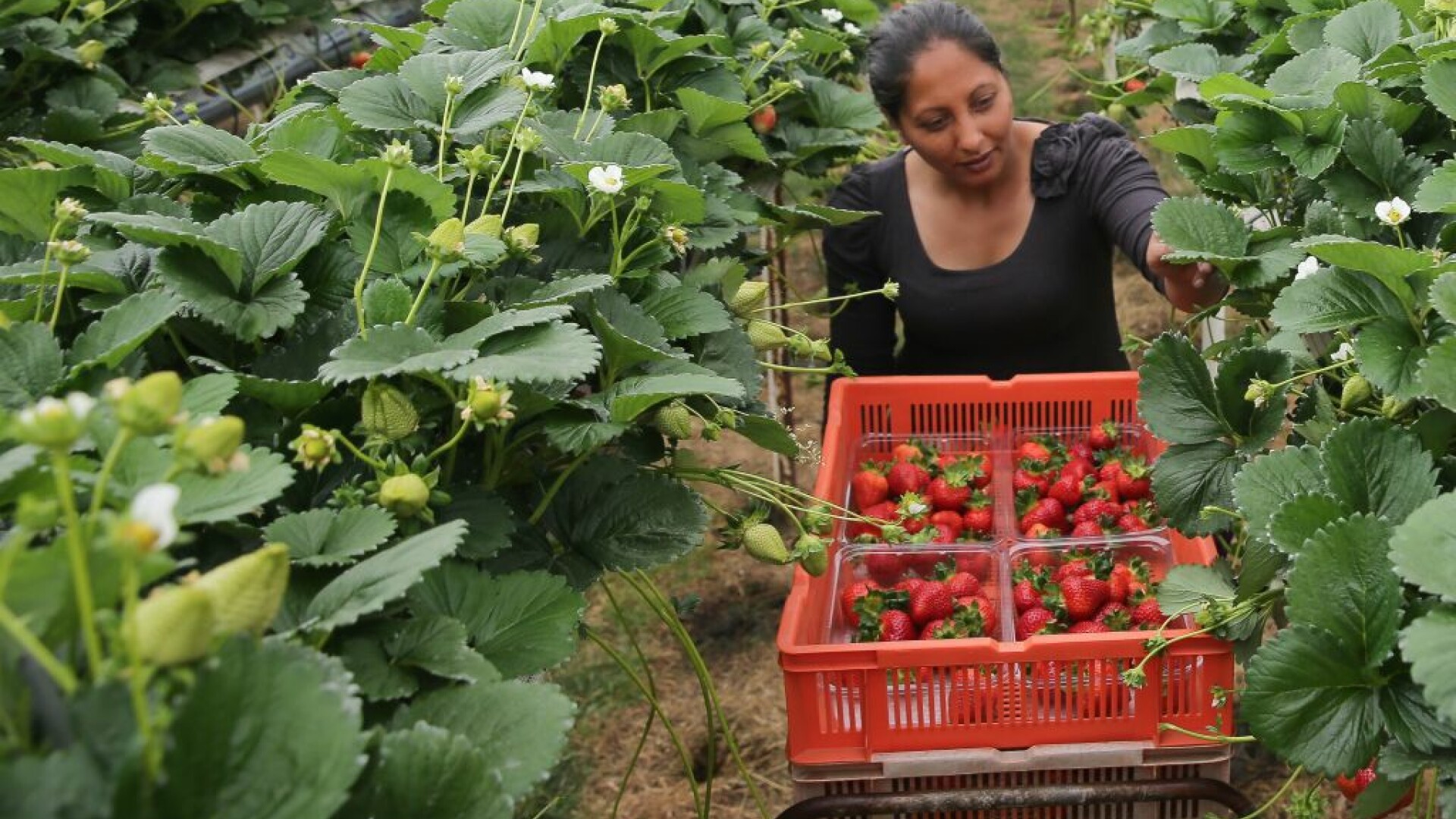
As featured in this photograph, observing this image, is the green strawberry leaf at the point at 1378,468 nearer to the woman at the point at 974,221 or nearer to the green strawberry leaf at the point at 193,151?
the green strawberry leaf at the point at 193,151

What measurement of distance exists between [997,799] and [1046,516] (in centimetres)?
60

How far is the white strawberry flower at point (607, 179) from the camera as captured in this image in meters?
1.44

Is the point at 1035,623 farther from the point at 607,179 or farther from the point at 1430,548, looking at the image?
the point at 1430,548

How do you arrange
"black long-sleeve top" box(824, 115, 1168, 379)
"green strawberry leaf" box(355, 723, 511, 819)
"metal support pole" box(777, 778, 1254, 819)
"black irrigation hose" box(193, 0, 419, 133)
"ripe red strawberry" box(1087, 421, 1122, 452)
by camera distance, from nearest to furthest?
"green strawberry leaf" box(355, 723, 511, 819)
"metal support pole" box(777, 778, 1254, 819)
"ripe red strawberry" box(1087, 421, 1122, 452)
"black long-sleeve top" box(824, 115, 1168, 379)
"black irrigation hose" box(193, 0, 419, 133)

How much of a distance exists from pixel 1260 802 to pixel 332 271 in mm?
1952

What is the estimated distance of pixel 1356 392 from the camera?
137 cm

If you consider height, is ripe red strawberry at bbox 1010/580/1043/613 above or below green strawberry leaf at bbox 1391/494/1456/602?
below

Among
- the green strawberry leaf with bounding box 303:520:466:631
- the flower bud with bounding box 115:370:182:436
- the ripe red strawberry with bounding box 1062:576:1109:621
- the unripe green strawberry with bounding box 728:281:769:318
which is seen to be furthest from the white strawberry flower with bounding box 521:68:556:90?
the flower bud with bounding box 115:370:182:436

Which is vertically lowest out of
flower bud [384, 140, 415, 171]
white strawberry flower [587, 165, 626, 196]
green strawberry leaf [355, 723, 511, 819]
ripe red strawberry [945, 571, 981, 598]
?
ripe red strawberry [945, 571, 981, 598]

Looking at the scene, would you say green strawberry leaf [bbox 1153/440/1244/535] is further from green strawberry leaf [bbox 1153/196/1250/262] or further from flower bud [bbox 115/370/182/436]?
flower bud [bbox 115/370/182/436]

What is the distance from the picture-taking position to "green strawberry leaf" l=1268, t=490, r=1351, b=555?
1187 mm

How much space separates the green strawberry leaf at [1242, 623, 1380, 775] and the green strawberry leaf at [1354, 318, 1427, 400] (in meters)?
0.24

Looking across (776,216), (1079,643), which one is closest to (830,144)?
(776,216)

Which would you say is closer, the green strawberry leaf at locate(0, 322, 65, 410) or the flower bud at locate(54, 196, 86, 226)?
the green strawberry leaf at locate(0, 322, 65, 410)
